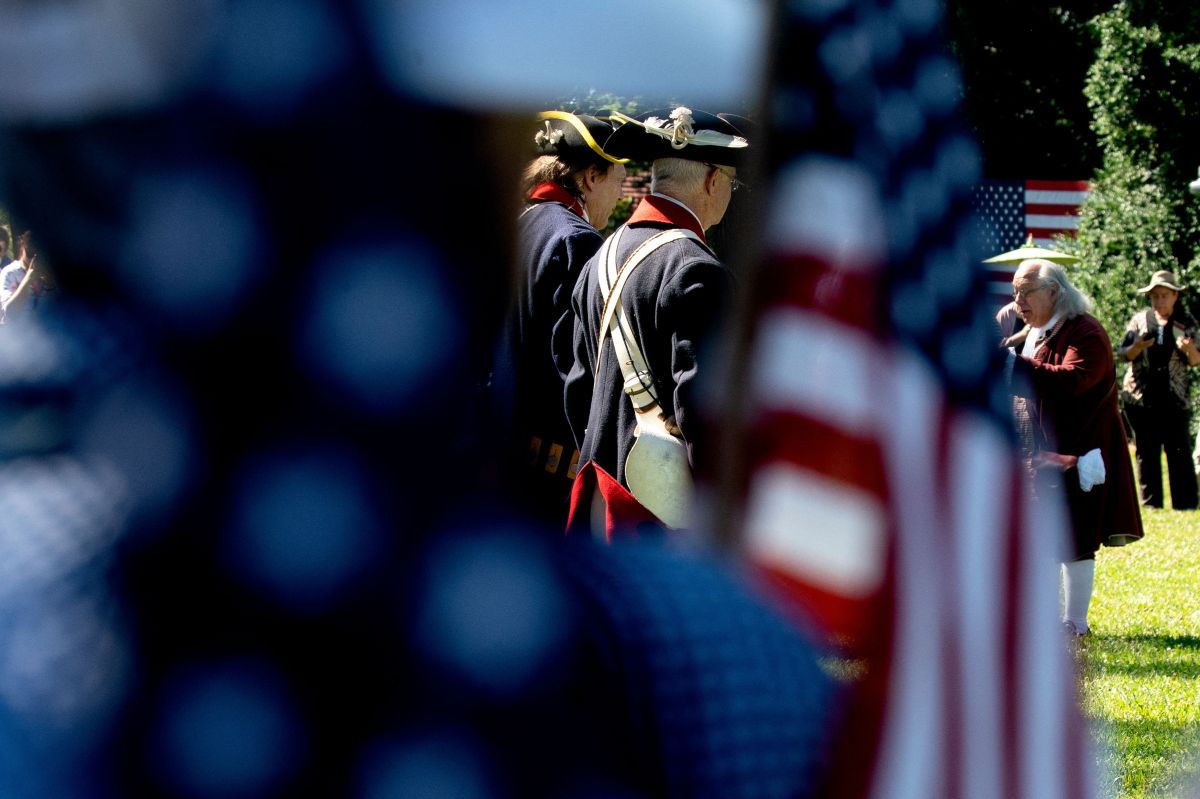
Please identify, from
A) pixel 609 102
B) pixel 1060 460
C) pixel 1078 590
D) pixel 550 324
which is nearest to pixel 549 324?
pixel 550 324

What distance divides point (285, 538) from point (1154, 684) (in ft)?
18.0

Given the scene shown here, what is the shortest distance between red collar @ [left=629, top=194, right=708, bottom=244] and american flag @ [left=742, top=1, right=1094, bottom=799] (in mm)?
2647

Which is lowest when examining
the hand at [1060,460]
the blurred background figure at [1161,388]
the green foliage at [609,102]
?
the blurred background figure at [1161,388]

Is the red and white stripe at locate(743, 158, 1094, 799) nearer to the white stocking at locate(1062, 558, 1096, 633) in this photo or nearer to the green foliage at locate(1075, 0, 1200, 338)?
the white stocking at locate(1062, 558, 1096, 633)

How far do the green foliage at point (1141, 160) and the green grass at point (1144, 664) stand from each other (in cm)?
737

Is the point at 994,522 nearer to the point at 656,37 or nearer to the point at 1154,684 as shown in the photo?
the point at 656,37

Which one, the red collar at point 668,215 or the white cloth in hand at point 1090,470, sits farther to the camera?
the white cloth in hand at point 1090,470

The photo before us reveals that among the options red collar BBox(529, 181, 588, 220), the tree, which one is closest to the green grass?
red collar BBox(529, 181, 588, 220)

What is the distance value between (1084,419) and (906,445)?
5444 millimetres

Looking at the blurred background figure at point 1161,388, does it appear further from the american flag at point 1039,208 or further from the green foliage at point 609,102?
the green foliage at point 609,102

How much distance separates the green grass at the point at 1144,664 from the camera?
448 centimetres

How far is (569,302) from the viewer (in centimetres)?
433

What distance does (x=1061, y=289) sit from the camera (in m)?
6.16

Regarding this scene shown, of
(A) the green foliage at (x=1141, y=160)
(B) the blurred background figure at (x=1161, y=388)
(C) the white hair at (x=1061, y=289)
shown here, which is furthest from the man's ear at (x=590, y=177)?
(A) the green foliage at (x=1141, y=160)
